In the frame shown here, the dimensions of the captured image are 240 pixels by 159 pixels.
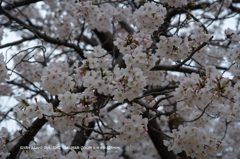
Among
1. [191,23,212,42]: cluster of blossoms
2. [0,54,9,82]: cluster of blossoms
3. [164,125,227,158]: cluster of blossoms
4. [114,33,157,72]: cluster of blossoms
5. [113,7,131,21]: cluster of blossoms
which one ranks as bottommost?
[164,125,227,158]: cluster of blossoms

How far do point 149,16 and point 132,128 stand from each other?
126cm

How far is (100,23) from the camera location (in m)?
3.90

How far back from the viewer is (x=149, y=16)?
2.53 m

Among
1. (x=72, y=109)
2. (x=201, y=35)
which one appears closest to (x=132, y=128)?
(x=72, y=109)

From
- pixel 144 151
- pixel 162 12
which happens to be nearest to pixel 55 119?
pixel 162 12

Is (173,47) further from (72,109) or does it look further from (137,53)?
(72,109)

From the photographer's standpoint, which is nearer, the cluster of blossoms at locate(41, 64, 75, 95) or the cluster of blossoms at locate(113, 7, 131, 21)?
the cluster of blossoms at locate(41, 64, 75, 95)

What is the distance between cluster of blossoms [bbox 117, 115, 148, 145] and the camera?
82.8 inches

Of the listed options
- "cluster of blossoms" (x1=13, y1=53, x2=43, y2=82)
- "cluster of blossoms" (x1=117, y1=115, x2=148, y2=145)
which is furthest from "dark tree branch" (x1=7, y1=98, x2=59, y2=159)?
"cluster of blossoms" (x1=13, y1=53, x2=43, y2=82)

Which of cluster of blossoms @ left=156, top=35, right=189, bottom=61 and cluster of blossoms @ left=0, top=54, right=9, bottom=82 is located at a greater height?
cluster of blossoms @ left=156, top=35, right=189, bottom=61

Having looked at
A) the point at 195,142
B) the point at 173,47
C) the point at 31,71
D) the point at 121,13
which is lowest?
the point at 195,142

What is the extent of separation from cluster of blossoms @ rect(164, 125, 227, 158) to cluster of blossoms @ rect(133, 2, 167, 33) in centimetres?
118

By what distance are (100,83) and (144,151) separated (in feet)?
17.0

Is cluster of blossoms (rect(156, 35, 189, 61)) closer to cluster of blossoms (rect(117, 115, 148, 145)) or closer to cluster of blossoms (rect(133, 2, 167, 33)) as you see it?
cluster of blossoms (rect(133, 2, 167, 33))
